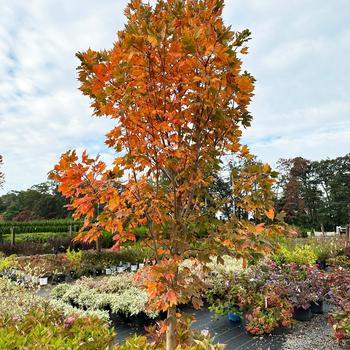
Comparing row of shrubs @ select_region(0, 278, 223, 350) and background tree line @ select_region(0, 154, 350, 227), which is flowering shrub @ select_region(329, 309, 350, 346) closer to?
row of shrubs @ select_region(0, 278, 223, 350)

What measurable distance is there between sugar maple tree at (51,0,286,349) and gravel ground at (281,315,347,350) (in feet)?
8.55

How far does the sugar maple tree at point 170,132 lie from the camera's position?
4.99 ft

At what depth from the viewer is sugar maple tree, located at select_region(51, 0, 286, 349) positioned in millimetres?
1521

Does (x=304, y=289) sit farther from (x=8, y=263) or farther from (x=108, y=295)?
(x=8, y=263)

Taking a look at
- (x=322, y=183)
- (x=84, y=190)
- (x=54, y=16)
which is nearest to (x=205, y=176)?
(x=84, y=190)

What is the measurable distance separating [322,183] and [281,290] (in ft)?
92.6

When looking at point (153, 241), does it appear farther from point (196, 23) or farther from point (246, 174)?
point (196, 23)

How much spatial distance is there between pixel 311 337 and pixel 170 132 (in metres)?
3.58

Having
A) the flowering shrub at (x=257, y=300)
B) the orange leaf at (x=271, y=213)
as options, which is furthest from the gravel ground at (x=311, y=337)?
the orange leaf at (x=271, y=213)

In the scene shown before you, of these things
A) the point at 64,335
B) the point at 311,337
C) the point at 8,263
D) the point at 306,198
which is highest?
the point at 306,198

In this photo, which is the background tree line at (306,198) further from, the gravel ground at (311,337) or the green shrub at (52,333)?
the green shrub at (52,333)

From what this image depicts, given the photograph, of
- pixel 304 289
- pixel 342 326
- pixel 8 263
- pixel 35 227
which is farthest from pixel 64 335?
pixel 35 227

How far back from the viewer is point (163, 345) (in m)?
2.05

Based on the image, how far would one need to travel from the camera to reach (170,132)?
5.74ft
